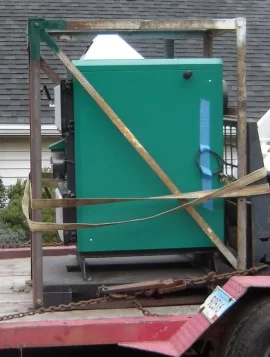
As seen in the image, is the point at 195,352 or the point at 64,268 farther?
the point at 64,268

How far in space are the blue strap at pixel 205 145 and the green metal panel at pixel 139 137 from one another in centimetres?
3

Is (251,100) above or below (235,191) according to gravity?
above

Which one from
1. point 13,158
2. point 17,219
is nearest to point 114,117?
point 17,219

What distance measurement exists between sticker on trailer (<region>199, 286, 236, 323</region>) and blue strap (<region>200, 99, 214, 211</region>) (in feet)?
2.18

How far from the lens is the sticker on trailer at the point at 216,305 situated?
4328 millimetres

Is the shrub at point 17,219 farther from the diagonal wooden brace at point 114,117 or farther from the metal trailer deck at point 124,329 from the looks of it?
the metal trailer deck at point 124,329

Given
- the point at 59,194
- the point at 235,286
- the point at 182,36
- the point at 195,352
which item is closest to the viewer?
the point at 235,286

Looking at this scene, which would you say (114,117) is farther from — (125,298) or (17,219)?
(17,219)

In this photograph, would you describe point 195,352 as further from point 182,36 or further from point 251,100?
point 251,100

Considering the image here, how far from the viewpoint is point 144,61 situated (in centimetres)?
480

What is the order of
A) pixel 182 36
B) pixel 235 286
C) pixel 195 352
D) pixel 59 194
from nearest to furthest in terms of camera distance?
pixel 235 286
pixel 195 352
pixel 59 194
pixel 182 36

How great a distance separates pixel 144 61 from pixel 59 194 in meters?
1.08

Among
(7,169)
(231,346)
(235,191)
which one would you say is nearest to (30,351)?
(231,346)

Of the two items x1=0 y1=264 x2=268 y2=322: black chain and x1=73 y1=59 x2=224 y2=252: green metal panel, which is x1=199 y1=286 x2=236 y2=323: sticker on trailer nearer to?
x1=0 y1=264 x2=268 y2=322: black chain
